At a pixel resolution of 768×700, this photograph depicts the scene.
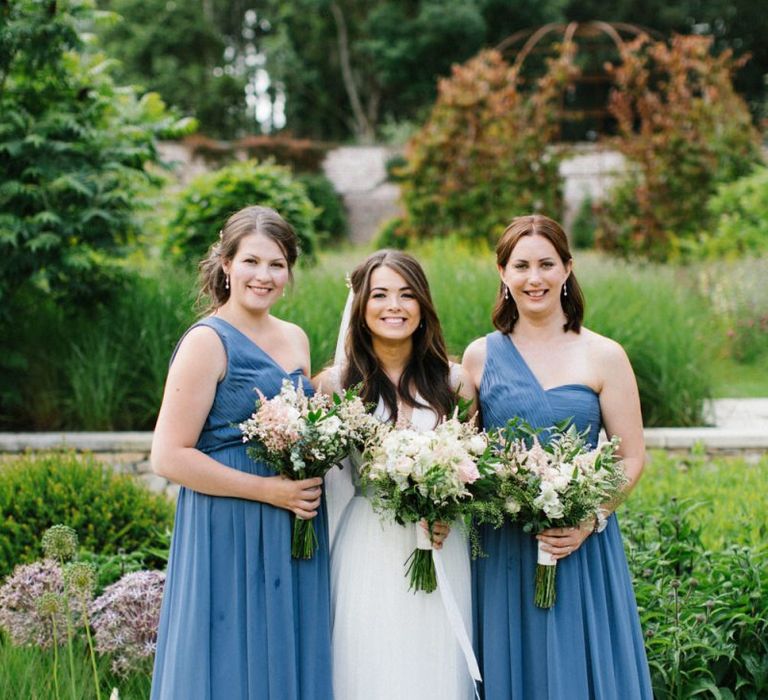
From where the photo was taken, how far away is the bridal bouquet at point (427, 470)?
107 inches

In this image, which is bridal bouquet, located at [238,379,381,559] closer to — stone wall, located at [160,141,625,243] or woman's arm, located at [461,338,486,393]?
woman's arm, located at [461,338,486,393]

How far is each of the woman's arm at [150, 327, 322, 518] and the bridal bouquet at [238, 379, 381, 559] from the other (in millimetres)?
59

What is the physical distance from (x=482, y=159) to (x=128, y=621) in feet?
35.5

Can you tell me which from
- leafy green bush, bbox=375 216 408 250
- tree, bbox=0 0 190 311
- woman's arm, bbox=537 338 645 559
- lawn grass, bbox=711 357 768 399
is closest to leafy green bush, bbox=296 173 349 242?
leafy green bush, bbox=375 216 408 250

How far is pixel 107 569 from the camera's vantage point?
4.34 metres

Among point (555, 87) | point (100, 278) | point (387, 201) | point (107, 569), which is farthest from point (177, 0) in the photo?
point (107, 569)

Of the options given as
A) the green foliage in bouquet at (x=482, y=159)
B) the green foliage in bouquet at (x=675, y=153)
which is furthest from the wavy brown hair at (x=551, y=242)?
the green foliage in bouquet at (x=675, y=153)

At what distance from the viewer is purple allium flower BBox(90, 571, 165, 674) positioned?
3893 mm

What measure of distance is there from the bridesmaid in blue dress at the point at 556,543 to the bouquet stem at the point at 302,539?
0.61 m

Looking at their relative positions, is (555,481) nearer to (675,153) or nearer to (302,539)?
(302,539)

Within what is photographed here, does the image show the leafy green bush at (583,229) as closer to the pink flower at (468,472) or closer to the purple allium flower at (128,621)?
the purple allium flower at (128,621)

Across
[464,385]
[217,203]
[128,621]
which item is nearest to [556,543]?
[464,385]

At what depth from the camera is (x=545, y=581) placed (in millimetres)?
3021

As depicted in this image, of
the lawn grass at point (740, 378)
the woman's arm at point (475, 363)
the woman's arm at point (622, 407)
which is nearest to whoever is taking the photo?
the woman's arm at point (622, 407)
